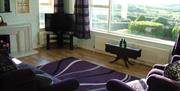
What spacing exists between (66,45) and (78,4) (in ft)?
4.15

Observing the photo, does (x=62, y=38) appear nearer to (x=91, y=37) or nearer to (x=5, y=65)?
(x=91, y=37)

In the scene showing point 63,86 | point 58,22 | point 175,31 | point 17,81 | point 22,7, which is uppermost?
point 22,7

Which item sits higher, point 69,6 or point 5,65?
point 69,6

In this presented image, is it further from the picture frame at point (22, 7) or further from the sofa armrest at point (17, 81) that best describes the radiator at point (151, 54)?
the sofa armrest at point (17, 81)

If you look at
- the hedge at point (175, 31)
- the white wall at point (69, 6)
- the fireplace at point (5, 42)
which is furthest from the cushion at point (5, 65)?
the white wall at point (69, 6)

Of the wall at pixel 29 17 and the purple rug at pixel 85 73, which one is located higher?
the wall at pixel 29 17

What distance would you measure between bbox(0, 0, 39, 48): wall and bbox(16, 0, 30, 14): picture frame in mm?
76

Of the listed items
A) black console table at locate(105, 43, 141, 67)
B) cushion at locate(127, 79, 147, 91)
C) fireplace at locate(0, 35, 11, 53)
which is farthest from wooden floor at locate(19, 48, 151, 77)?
cushion at locate(127, 79, 147, 91)

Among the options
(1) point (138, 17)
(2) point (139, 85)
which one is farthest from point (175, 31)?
(2) point (139, 85)

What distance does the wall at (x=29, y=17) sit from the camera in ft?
17.0

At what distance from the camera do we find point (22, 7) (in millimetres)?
5367

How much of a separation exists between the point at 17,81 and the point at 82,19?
3.52 meters

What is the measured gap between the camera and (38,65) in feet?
15.1

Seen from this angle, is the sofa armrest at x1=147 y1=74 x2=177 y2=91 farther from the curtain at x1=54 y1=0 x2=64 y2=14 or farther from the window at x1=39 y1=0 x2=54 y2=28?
the window at x1=39 y1=0 x2=54 y2=28
